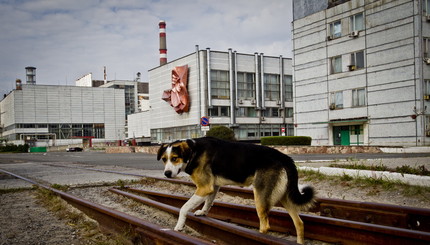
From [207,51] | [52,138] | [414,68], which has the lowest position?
[52,138]

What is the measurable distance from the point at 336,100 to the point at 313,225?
32.9m

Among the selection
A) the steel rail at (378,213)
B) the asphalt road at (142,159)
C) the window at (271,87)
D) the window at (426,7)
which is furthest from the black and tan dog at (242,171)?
the window at (271,87)

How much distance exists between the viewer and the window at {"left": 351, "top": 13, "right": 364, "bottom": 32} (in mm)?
33719

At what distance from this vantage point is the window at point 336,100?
3569 cm

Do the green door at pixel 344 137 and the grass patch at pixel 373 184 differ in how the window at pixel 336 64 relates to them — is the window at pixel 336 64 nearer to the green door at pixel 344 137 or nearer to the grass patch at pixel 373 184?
the green door at pixel 344 137

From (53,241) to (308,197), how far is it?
325cm

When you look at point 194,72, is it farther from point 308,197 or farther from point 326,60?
point 308,197

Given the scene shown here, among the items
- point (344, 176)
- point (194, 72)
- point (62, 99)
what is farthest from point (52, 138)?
point (344, 176)

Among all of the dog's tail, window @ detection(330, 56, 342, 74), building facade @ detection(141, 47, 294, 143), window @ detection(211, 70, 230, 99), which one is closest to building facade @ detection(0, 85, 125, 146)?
building facade @ detection(141, 47, 294, 143)

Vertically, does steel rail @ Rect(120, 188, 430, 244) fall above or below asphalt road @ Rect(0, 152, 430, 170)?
above

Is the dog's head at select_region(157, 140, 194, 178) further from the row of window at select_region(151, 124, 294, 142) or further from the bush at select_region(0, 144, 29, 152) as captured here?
the bush at select_region(0, 144, 29, 152)

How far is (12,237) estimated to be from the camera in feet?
17.1

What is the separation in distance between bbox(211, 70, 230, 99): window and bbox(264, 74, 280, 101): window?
22.6ft

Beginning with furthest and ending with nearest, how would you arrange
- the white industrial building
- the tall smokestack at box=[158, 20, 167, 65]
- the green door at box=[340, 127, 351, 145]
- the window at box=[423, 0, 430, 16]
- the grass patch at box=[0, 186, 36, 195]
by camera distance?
the tall smokestack at box=[158, 20, 167, 65], the green door at box=[340, 127, 351, 145], the white industrial building, the window at box=[423, 0, 430, 16], the grass patch at box=[0, 186, 36, 195]
